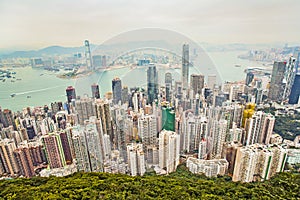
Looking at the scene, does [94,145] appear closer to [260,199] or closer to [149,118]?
[149,118]

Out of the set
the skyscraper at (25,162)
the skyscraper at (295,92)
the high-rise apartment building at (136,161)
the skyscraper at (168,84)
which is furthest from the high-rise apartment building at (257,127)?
the skyscraper at (25,162)

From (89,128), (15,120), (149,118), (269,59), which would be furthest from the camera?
(269,59)

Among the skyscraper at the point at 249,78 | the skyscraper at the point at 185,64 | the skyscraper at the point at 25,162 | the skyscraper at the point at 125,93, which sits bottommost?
the skyscraper at the point at 25,162

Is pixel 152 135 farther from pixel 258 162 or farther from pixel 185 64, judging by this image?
pixel 258 162

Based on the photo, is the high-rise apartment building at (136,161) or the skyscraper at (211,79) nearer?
the skyscraper at (211,79)

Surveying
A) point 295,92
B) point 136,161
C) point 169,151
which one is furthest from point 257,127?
point 295,92

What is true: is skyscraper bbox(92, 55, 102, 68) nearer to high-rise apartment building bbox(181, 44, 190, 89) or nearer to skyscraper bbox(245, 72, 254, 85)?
high-rise apartment building bbox(181, 44, 190, 89)

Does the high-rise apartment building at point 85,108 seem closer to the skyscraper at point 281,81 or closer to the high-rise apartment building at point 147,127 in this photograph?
the high-rise apartment building at point 147,127

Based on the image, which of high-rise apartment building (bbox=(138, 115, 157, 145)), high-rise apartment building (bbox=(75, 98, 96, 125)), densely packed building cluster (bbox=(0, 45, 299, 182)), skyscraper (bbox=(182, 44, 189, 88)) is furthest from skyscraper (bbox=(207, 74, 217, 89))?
high-rise apartment building (bbox=(75, 98, 96, 125))

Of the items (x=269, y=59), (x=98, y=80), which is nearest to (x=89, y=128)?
(x=98, y=80)
